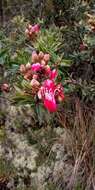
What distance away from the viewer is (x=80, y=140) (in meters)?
4.00

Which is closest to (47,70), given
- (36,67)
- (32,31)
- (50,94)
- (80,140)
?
(36,67)

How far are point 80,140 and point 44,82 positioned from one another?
1.29 meters

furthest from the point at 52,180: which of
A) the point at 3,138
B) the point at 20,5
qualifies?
the point at 20,5

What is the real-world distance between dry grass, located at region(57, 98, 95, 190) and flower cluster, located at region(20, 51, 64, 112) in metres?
1.07

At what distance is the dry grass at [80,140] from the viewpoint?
153 inches

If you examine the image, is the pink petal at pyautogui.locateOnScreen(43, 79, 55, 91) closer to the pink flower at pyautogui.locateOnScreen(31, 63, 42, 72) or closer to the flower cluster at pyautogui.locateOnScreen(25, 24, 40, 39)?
the pink flower at pyautogui.locateOnScreen(31, 63, 42, 72)

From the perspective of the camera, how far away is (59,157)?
4145 millimetres

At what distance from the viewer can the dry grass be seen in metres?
3.89

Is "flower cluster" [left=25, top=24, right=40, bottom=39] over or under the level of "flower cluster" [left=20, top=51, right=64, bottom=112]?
over

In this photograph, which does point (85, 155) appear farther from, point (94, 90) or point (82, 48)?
point (82, 48)

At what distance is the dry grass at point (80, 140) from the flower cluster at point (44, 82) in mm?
1069

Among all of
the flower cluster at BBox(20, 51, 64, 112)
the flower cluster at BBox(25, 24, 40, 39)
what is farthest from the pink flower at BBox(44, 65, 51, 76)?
the flower cluster at BBox(25, 24, 40, 39)

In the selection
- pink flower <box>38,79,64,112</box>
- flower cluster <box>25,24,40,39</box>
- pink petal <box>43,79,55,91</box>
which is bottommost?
pink flower <box>38,79,64,112</box>

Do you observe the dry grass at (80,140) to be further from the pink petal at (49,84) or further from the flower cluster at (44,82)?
the pink petal at (49,84)
